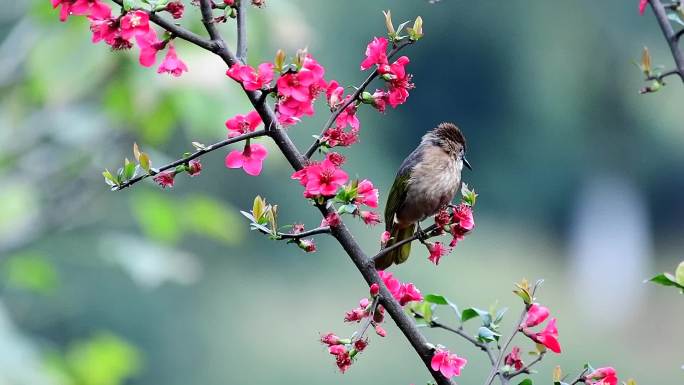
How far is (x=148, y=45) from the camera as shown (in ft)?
7.29

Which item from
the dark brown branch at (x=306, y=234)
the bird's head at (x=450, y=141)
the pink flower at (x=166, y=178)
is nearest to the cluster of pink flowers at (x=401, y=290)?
the dark brown branch at (x=306, y=234)

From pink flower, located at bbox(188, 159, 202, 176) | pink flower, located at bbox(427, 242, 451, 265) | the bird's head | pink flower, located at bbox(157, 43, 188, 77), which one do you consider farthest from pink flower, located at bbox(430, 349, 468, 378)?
the bird's head

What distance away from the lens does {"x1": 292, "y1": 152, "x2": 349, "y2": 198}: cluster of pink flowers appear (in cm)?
217

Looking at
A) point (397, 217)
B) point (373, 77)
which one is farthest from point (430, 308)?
point (397, 217)

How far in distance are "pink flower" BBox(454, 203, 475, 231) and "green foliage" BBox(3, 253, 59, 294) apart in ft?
15.8

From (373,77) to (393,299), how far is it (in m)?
0.43

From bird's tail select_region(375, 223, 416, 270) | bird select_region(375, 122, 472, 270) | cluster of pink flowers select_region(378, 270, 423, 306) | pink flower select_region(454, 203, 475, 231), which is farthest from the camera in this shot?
bird select_region(375, 122, 472, 270)

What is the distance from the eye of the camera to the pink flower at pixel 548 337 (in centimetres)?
236

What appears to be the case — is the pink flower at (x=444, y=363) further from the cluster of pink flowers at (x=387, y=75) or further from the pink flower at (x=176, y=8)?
the pink flower at (x=176, y=8)

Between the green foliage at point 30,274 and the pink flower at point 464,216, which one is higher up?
the pink flower at point 464,216

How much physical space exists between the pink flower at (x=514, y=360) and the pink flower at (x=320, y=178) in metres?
0.53

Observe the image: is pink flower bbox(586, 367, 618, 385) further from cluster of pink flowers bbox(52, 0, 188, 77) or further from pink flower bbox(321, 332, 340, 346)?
cluster of pink flowers bbox(52, 0, 188, 77)

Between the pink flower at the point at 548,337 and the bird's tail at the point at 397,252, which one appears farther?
the bird's tail at the point at 397,252

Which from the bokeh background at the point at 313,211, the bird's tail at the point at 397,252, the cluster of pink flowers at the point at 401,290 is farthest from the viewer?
the bokeh background at the point at 313,211
